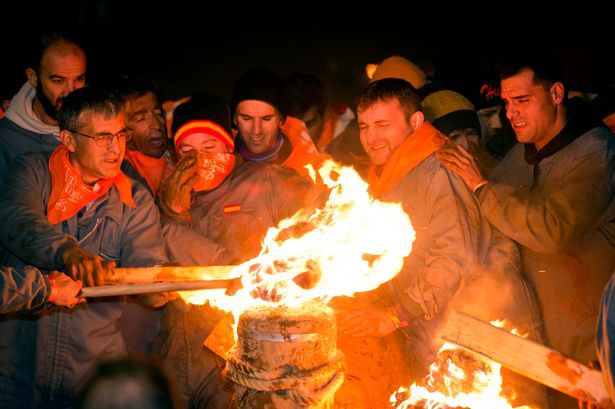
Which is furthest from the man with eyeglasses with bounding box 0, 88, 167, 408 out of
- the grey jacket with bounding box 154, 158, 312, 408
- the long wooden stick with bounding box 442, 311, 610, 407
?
the long wooden stick with bounding box 442, 311, 610, 407

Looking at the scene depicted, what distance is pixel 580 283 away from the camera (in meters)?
4.53

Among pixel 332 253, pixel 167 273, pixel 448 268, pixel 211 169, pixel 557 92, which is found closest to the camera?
pixel 332 253

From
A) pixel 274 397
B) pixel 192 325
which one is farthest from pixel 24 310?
pixel 274 397

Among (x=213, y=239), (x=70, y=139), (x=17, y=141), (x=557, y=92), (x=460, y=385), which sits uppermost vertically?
(x=557, y=92)

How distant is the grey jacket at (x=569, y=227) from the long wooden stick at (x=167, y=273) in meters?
1.83

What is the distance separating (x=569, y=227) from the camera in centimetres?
430

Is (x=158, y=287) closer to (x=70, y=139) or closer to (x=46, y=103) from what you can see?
(x=70, y=139)

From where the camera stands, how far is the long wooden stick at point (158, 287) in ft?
13.6

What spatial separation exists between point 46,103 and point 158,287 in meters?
2.43

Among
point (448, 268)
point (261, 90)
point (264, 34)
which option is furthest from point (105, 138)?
point (264, 34)

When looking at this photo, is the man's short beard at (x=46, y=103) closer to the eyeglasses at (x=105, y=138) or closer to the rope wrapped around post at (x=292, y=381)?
the eyeglasses at (x=105, y=138)

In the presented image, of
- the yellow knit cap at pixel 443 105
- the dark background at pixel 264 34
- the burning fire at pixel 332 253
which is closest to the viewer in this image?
the burning fire at pixel 332 253

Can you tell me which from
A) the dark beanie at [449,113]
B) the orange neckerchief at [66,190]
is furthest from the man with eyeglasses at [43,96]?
the dark beanie at [449,113]

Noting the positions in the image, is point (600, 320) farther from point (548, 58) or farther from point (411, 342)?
point (548, 58)
